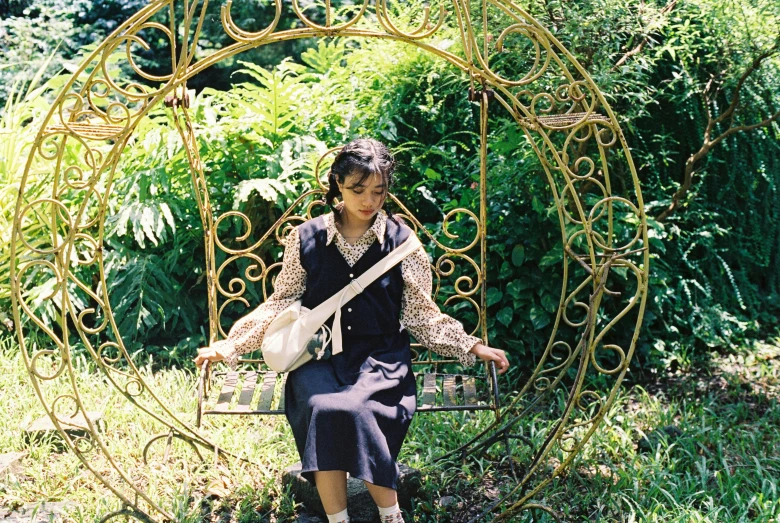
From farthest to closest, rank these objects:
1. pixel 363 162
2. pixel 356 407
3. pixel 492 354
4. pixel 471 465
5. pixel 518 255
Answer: pixel 518 255 < pixel 471 465 < pixel 492 354 < pixel 363 162 < pixel 356 407

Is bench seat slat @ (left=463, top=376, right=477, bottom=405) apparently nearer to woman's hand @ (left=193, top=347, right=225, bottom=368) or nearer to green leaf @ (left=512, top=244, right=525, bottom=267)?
woman's hand @ (left=193, top=347, right=225, bottom=368)

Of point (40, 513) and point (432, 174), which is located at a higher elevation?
point (432, 174)

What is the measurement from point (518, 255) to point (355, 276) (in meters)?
1.43

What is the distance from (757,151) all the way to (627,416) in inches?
72.7

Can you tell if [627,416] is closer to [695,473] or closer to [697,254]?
[695,473]

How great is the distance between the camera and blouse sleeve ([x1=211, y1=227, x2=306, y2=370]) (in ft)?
10.3

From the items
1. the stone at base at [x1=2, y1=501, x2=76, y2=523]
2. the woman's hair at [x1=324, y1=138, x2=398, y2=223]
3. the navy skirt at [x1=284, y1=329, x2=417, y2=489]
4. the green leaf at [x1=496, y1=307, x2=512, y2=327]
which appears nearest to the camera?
the navy skirt at [x1=284, y1=329, x2=417, y2=489]

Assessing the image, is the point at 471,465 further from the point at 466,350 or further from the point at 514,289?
the point at 514,289

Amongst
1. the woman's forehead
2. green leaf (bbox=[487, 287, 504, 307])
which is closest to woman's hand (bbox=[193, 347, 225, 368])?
the woman's forehead

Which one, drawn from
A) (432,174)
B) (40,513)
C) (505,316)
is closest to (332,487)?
(40,513)

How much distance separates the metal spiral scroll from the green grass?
77 millimetres

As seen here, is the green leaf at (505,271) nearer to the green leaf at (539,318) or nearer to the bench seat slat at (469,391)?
the green leaf at (539,318)

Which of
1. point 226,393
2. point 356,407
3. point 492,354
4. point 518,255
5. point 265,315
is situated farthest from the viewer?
point 518,255

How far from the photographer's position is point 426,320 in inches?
125
